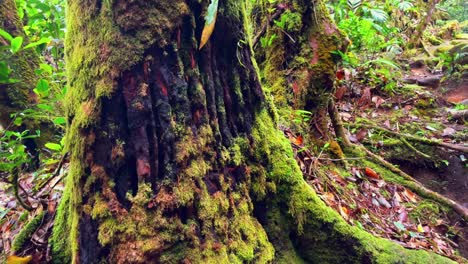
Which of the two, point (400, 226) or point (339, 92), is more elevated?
point (339, 92)

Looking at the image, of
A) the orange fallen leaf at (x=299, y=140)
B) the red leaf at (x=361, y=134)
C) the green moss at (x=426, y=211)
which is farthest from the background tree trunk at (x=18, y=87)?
the green moss at (x=426, y=211)

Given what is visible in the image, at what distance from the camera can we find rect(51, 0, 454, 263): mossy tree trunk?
1724 mm

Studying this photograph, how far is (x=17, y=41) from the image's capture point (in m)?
1.88

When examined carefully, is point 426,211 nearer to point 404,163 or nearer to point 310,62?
A: point 404,163

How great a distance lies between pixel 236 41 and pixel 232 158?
810mm

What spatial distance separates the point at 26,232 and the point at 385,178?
398cm

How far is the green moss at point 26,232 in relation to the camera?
81.9 inches

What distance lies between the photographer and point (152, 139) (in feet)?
5.85

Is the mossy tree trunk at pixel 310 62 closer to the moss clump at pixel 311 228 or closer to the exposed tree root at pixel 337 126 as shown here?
the exposed tree root at pixel 337 126

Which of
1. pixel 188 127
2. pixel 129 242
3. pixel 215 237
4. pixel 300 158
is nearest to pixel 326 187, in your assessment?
pixel 300 158

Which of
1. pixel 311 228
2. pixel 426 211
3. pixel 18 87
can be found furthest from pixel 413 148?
pixel 18 87

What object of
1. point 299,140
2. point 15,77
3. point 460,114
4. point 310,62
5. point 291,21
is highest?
point 291,21

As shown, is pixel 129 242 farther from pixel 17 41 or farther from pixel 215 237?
pixel 17 41

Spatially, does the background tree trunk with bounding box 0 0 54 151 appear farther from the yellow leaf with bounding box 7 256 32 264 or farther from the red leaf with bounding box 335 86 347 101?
the red leaf with bounding box 335 86 347 101
